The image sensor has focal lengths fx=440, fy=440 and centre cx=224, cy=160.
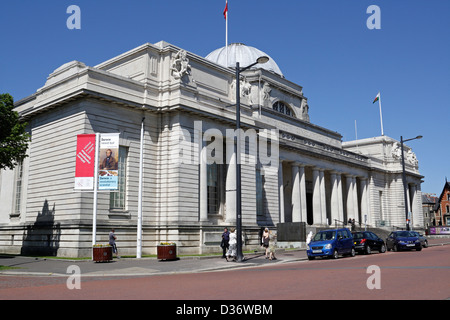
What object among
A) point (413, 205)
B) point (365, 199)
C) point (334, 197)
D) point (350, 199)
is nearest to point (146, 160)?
point (334, 197)

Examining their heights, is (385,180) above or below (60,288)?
above

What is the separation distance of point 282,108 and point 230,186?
75.5 ft

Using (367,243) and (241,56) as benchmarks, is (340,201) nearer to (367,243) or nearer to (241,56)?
(241,56)

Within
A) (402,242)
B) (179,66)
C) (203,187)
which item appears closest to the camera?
(402,242)

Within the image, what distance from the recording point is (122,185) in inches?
1225

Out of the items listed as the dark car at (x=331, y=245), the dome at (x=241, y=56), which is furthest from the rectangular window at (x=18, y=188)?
the dome at (x=241, y=56)

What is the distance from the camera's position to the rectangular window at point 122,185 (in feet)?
100

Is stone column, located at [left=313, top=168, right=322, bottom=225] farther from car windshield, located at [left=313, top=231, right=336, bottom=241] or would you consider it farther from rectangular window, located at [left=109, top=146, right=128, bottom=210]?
rectangular window, located at [left=109, top=146, right=128, bottom=210]

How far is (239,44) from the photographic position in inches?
2500

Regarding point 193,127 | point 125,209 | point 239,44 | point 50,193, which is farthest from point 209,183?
point 239,44

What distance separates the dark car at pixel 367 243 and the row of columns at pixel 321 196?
15851 mm

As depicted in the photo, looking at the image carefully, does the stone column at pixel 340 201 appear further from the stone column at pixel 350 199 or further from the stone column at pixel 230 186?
the stone column at pixel 230 186
